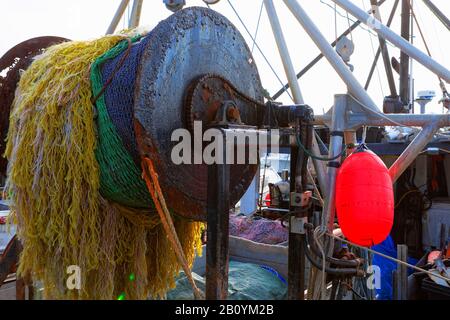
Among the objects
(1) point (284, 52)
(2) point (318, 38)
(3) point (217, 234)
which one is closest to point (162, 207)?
(3) point (217, 234)

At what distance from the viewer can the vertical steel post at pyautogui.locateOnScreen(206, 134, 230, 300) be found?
1.99m

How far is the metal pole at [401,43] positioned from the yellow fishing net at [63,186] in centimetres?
271

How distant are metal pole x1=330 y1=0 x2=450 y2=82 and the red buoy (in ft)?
5.43

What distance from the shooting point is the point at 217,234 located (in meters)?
2.01

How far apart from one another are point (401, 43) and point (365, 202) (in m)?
2.16

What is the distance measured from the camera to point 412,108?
36.7 feet

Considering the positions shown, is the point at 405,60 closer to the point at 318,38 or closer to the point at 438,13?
the point at 438,13

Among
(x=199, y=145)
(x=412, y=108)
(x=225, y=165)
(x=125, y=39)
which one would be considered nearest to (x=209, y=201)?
(x=225, y=165)

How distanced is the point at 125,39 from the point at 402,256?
13.8ft

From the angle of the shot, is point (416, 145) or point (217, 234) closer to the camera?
point (217, 234)

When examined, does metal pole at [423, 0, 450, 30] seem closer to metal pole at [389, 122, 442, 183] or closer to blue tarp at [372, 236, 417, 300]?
blue tarp at [372, 236, 417, 300]

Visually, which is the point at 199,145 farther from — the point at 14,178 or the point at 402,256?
the point at 402,256

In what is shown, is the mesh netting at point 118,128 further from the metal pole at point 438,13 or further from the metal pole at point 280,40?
the metal pole at point 438,13
